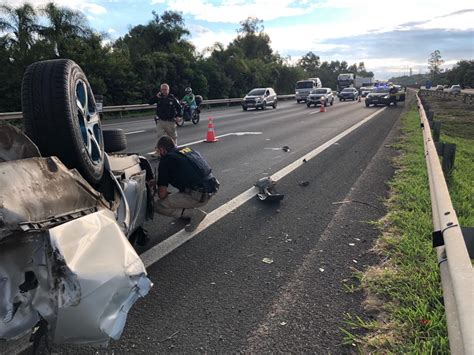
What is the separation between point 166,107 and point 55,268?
8426 mm

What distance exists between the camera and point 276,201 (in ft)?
19.2

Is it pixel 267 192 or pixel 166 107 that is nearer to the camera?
pixel 267 192

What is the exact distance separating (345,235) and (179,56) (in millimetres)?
35084

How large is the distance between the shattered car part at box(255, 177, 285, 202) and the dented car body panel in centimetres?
364

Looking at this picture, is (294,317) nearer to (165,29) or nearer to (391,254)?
(391,254)

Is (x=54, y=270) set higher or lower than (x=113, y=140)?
lower

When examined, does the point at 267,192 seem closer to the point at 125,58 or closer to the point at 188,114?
the point at 188,114

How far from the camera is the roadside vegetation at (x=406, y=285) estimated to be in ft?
8.73

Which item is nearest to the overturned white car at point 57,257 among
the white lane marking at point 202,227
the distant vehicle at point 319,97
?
the white lane marking at point 202,227

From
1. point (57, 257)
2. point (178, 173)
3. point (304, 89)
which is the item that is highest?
point (304, 89)

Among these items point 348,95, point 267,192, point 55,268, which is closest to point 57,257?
point 55,268

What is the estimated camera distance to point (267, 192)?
6047 mm

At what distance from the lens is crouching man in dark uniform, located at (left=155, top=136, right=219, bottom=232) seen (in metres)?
4.68

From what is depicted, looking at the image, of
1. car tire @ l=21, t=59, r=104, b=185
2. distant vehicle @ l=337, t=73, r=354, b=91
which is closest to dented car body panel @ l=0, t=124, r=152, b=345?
car tire @ l=21, t=59, r=104, b=185
